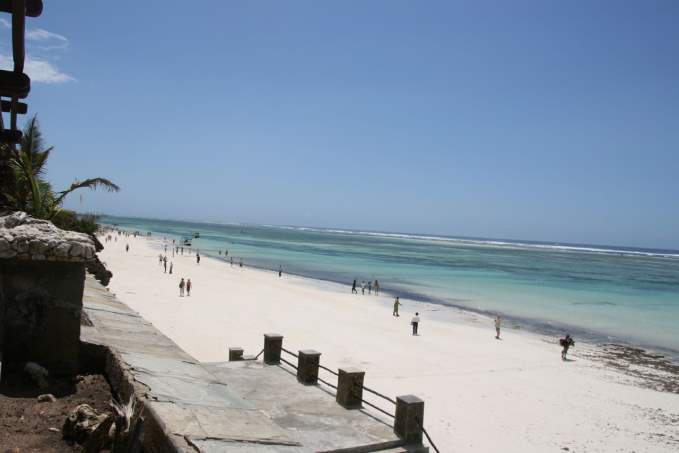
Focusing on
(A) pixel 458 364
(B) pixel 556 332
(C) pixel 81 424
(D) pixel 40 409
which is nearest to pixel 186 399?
(C) pixel 81 424

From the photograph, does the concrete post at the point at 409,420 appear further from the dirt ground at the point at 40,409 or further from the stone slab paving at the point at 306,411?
the dirt ground at the point at 40,409

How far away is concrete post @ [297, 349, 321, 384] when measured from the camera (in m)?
9.13

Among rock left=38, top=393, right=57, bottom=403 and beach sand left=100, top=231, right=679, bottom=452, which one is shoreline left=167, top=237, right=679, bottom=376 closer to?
beach sand left=100, top=231, right=679, bottom=452

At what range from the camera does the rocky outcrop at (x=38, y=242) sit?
12.2 feet

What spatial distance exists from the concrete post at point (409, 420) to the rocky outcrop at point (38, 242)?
17.0 ft

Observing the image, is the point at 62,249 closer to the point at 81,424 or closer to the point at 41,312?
the point at 41,312

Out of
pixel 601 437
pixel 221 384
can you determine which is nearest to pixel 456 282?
pixel 601 437

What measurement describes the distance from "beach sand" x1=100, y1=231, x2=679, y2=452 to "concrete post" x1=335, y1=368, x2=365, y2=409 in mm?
3289

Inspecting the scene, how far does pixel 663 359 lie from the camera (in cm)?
2306

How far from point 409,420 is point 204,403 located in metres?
4.46

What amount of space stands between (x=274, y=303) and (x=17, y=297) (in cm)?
2463

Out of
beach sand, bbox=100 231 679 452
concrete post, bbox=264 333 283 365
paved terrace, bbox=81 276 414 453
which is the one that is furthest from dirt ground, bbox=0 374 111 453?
beach sand, bbox=100 231 679 452

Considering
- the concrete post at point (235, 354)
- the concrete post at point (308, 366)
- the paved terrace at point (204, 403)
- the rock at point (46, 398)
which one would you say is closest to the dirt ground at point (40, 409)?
the rock at point (46, 398)

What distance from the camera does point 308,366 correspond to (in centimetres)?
912
